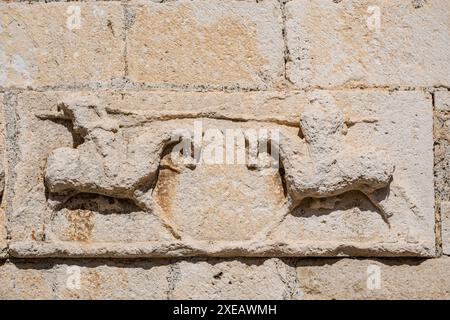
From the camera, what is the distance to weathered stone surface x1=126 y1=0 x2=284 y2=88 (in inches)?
111

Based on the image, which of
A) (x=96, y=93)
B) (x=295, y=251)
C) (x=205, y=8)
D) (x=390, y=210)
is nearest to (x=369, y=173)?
(x=390, y=210)

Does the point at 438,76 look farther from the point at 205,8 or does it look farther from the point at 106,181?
the point at 106,181

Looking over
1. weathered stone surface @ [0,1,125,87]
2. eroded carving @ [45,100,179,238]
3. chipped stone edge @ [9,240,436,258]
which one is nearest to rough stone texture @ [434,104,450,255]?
chipped stone edge @ [9,240,436,258]

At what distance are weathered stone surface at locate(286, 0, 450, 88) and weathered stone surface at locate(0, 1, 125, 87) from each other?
83cm

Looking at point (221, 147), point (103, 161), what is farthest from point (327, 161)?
point (103, 161)

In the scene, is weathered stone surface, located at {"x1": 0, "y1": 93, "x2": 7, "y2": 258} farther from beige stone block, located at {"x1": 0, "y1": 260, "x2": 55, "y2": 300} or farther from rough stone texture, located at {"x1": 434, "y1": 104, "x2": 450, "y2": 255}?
rough stone texture, located at {"x1": 434, "y1": 104, "x2": 450, "y2": 255}

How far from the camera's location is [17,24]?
2844mm

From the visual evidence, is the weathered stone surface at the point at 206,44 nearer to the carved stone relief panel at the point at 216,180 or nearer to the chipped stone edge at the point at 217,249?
the carved stone relief panel at the point at 216,180

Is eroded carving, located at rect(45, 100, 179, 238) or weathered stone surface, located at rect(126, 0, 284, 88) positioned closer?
eroded carving, located at rect(45, 100, 179, 238)

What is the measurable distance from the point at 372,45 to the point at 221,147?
0.84 metres

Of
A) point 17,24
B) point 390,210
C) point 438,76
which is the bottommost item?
point 390,210

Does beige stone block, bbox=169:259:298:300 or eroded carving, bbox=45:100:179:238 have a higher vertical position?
eroded carving, bbox=45:100:179:238

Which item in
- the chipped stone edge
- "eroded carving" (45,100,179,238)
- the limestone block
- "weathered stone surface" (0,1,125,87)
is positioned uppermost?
"weathered stone surface" (0,1,125,87)

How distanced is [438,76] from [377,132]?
388 millimetres
